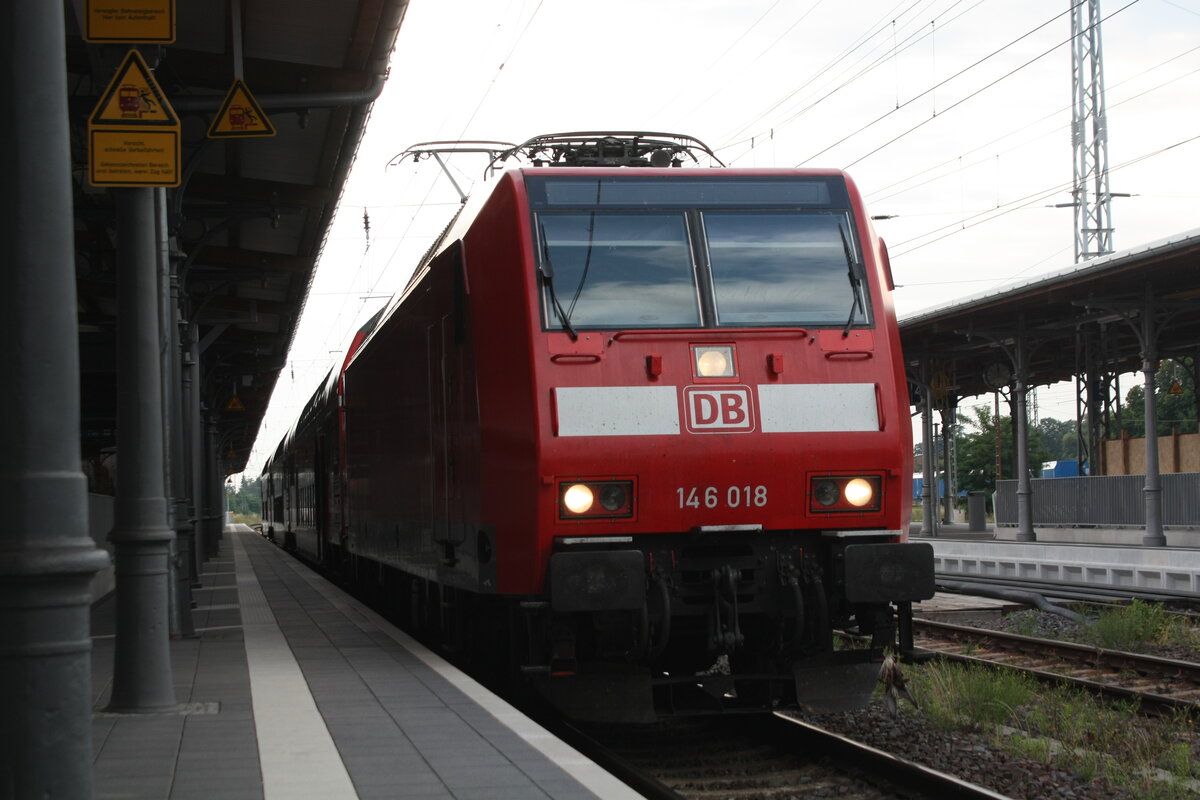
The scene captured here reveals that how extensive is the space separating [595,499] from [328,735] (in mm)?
1829

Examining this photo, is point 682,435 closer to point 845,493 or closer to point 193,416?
point 845,493

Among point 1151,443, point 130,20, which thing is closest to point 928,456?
point 1151,443

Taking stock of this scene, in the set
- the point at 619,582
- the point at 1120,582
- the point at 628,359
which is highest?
the point at 628,359

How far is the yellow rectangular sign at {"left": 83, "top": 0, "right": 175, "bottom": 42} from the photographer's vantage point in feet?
26.2

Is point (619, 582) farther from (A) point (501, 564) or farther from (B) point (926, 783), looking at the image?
(B) point (926, 783)

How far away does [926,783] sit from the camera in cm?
687

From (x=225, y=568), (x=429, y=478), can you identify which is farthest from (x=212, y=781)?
(x=225, y=568)

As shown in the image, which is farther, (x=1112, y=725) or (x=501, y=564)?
(x=1112, y=725)

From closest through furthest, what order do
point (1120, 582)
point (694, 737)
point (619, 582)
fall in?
1. point (619, 582)
2. point (694, 737)
3. point (1120, 582)

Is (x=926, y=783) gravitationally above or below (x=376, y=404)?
below

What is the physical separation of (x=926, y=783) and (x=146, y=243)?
517cm

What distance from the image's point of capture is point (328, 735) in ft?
22.3

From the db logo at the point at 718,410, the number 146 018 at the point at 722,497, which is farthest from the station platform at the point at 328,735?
the db logo at the point at 718,410

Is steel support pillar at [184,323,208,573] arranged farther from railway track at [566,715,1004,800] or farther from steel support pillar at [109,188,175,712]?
railway track at [566,715,1004,800]
